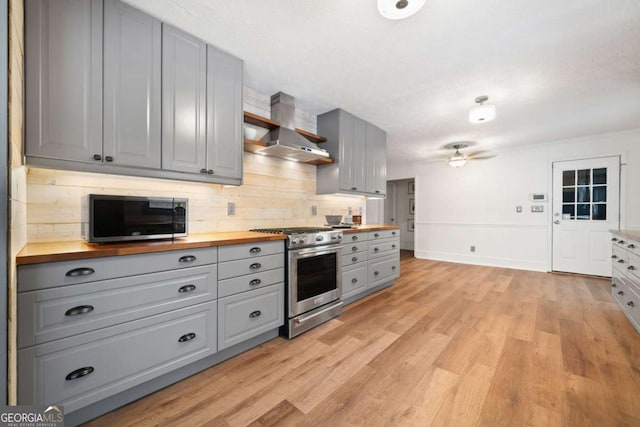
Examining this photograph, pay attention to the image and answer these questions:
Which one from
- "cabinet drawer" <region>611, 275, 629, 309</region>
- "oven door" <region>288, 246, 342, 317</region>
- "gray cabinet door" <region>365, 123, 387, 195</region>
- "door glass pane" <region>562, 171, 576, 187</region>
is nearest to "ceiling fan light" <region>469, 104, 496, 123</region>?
"gray cabinet door" <region>365, 123, 387, 195</region>

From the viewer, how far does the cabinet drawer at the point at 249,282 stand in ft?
6.12

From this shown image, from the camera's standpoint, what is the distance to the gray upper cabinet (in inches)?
132

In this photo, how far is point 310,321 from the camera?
95.7 inches

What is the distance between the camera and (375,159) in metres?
3.98

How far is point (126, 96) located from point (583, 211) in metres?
6.63

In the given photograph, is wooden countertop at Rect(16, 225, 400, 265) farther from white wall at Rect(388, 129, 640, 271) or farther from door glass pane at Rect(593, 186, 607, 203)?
door glass pane at Rect(593, 186, 607, 203)

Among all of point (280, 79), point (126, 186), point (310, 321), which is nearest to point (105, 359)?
point (126, 186)

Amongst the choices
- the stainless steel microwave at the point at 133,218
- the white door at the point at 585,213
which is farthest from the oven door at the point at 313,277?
the white door at the point at 585,213

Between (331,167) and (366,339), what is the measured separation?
2114mm

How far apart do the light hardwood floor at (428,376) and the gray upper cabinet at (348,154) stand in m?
1.63

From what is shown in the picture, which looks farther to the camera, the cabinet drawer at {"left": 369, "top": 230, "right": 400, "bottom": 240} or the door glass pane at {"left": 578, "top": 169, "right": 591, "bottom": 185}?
the door glass pane at {"left": 578, "top": 169, "right": 591, "bottom": 185}

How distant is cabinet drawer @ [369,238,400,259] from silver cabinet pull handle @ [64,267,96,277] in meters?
2.80

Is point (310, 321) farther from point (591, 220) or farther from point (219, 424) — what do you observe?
point (591, 220)

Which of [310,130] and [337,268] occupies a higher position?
[310,130]
